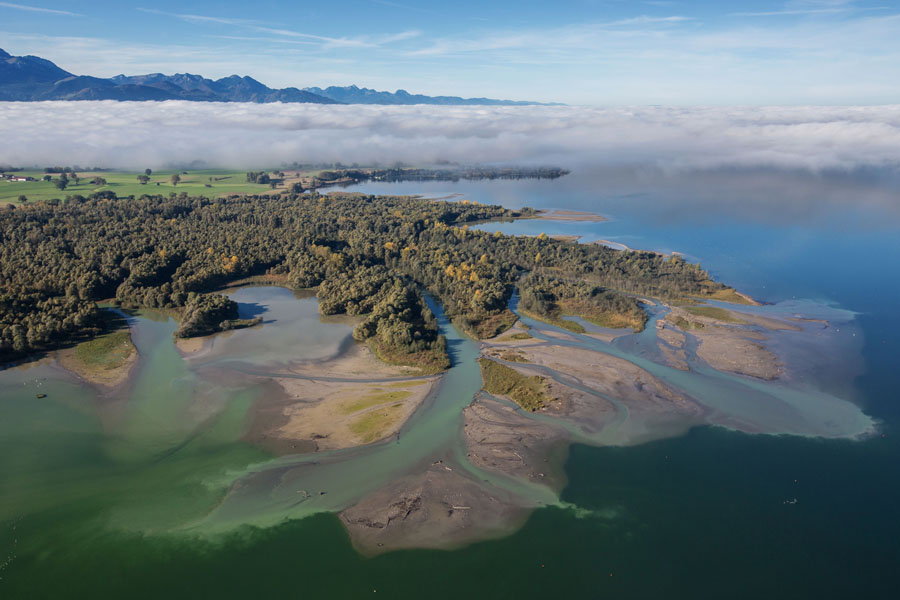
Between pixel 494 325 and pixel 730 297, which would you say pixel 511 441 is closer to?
pixel 494 325

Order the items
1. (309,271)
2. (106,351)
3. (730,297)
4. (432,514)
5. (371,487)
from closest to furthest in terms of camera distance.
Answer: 1. (432,514)
2. (371,487)
3. (106,351)
4. (730,297)
5. (309,271)

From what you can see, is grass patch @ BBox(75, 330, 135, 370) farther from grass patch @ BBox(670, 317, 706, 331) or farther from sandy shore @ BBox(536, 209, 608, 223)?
sandy shore @ BBox(536, 209, 608, 223)

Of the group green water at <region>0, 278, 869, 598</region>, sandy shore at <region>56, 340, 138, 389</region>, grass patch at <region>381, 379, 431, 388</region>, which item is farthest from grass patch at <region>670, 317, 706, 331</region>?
sandy shore at <region>56, 340, 138, 389</region>

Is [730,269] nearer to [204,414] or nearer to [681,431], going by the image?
[681,431]

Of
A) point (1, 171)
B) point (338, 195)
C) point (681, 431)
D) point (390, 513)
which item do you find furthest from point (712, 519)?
point (1, 171)

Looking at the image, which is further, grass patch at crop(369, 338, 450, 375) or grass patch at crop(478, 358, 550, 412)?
grass patch at crop(369, 338, 450, 375)

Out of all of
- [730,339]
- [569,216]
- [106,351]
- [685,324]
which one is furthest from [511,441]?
[569,216]
